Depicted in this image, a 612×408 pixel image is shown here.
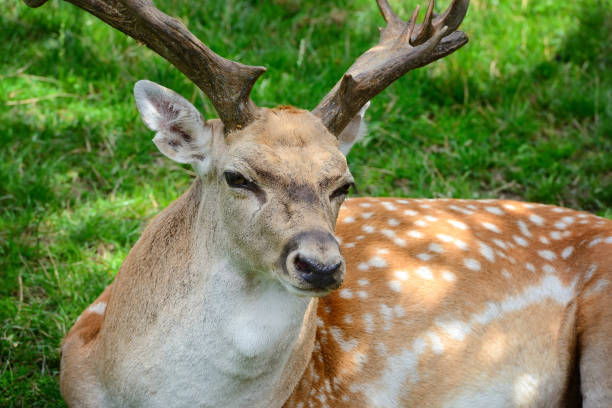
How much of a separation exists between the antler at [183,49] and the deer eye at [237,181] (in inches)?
9.5

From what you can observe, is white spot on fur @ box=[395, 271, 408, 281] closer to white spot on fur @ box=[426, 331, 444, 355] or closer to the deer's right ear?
white spot on fur @ box=[426, 331, 444, 355]

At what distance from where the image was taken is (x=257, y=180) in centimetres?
283

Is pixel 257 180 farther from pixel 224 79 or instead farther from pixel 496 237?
pixel 496 237

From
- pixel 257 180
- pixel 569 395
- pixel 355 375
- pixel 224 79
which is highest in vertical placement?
pixel 224 79

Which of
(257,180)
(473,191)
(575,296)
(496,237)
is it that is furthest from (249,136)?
(473,191)

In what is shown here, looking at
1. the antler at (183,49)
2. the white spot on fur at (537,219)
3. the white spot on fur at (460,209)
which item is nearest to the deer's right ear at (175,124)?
the antler at (183,49)

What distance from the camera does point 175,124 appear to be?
10.1 ft

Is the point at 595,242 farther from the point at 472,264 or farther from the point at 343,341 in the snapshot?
the point at 343,341

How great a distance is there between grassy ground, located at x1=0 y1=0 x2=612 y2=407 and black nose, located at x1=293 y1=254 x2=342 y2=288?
1.84 metres

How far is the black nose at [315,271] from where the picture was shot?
259 cm

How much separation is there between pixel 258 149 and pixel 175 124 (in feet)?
1.29

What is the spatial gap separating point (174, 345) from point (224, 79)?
3.18ft

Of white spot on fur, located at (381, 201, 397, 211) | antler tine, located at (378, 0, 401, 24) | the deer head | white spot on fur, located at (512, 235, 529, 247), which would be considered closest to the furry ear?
the deer head

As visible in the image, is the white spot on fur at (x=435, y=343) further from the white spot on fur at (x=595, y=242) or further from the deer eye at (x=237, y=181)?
the deer eye at (x=237, y=181)
